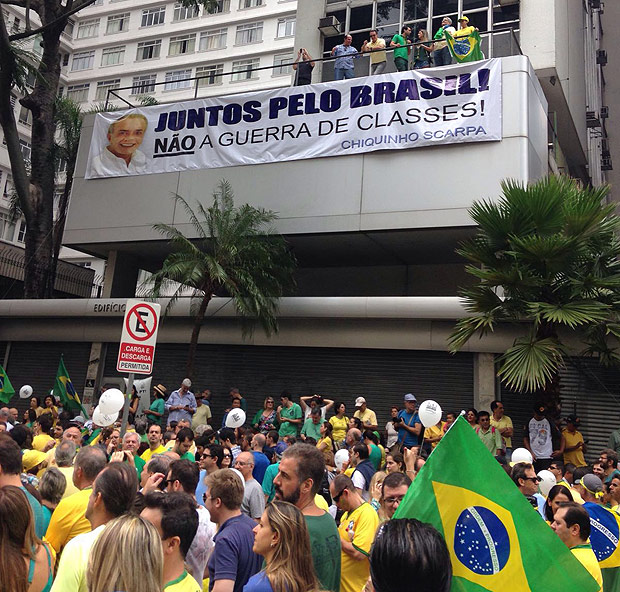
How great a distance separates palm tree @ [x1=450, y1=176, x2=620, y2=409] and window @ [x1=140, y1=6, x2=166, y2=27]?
142 feet

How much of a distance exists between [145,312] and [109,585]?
648 centimetres

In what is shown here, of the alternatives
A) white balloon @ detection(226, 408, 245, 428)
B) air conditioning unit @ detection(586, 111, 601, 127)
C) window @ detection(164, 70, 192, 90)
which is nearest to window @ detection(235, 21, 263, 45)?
window @ detection(164, 70, 192, 90)

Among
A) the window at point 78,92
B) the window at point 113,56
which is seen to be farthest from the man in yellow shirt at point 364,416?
the window at point 78,92

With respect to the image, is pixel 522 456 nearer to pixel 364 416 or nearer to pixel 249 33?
pixel 364 416

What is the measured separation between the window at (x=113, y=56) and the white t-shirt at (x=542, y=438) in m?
46.0

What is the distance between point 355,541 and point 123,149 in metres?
18.3

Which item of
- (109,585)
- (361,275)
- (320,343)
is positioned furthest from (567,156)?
(109,585)

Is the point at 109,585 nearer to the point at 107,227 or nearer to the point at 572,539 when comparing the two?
the point at 572,539

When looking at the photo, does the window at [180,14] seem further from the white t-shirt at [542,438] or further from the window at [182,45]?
the white t-shirt at [542,438]

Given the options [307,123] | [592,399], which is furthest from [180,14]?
[592,399]

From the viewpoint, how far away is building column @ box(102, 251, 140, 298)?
72.7 feet

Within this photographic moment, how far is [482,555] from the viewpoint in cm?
372

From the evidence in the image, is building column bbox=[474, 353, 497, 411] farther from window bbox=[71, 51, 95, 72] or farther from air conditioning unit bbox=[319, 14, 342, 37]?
window bbox=[71, 51, 95, 72]

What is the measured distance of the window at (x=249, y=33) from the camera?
Answer: 4609 centimetres
